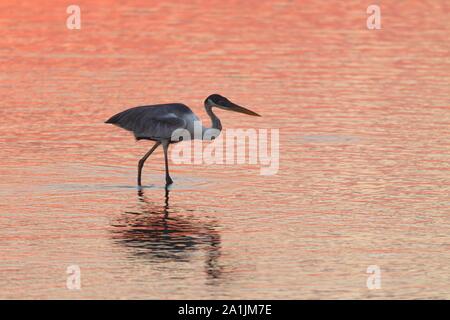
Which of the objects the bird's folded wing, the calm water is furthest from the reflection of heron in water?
the bird's folded wing

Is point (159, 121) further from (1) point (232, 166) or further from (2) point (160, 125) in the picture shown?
(1) point (232, 166)

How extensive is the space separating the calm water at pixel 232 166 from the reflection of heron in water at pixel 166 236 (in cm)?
3

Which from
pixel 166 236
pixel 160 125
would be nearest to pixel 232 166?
pixel 160 125

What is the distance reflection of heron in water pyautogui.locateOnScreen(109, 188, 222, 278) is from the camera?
1404 centimetres

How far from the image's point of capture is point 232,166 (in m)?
19.4

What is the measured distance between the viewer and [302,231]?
50.2 feet

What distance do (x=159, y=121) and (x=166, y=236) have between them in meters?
4.09

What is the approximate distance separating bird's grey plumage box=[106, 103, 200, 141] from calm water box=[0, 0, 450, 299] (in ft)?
1.99

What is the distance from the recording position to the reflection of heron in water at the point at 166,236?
46.1ft

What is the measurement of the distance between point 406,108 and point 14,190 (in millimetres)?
9000

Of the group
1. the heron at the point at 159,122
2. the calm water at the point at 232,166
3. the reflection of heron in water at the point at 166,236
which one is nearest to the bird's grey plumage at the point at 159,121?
the heron at the point at 159,122

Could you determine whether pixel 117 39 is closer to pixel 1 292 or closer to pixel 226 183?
pixel 226 183

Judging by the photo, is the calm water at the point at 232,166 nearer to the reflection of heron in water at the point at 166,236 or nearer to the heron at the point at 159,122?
the reflection of heron in water at the point at 166,236
